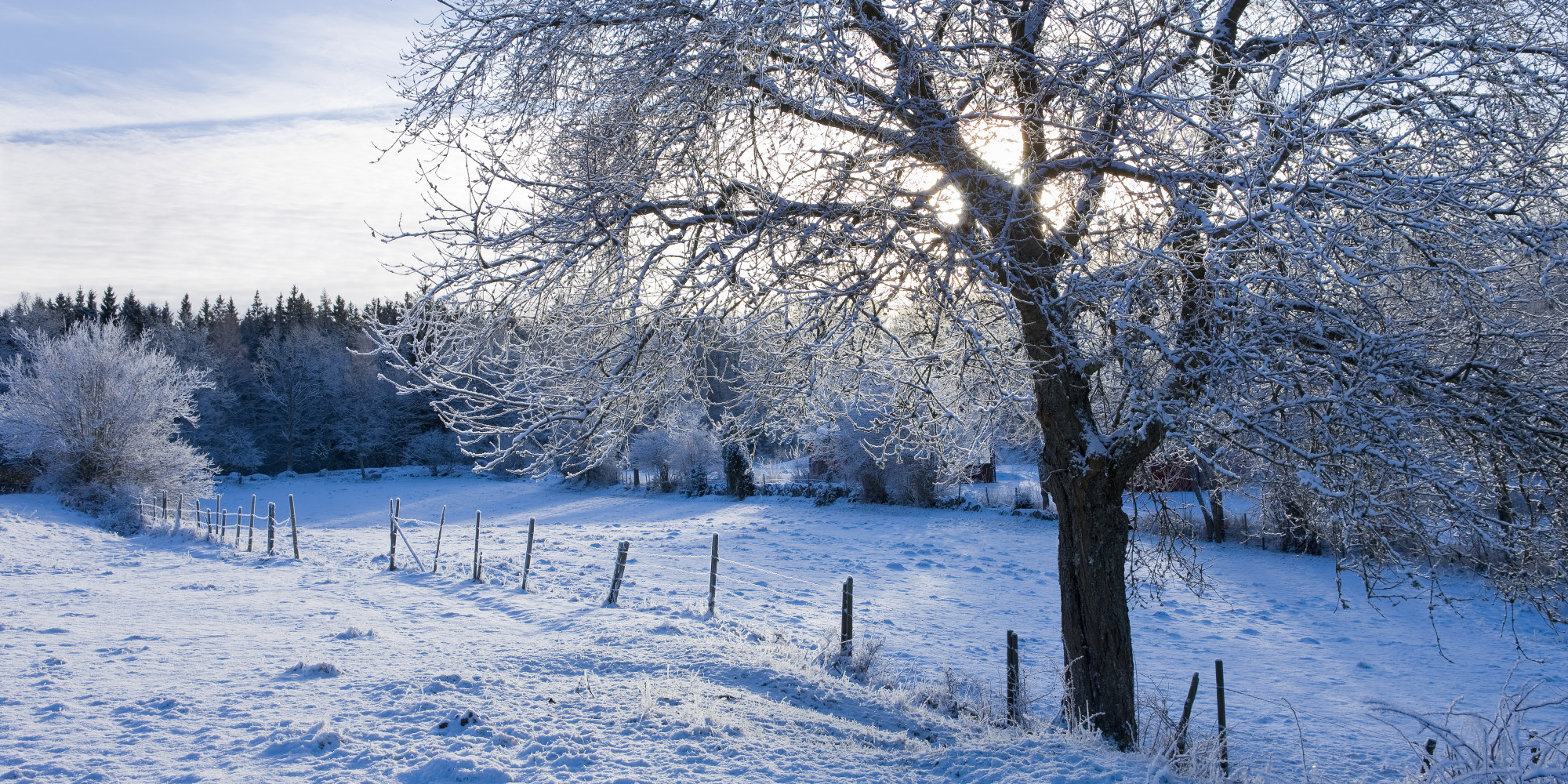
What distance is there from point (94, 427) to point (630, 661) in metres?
27.7

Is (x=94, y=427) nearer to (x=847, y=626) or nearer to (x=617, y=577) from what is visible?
(x=617, y=577)

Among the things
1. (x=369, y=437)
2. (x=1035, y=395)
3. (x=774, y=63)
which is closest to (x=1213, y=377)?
(x=1035, y=395)

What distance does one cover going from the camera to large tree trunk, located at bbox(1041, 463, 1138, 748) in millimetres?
5660

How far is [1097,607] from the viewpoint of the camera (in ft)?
18.9

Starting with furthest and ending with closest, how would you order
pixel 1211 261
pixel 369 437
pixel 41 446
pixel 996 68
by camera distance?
pixel 369 437, pixel 41 446, pixel 996 68, pixel 1211 261

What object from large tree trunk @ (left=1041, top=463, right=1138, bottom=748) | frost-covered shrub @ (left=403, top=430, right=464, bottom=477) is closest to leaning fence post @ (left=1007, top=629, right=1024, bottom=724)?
large tree trunk @ (left=1041, top=463, right=1138, bottom=748)

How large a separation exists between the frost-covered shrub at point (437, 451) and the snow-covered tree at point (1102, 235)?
46.5 m

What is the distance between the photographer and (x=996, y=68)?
4.87m

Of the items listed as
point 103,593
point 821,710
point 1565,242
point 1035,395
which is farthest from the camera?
point 103,593

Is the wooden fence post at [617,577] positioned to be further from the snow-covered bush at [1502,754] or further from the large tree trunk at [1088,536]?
the snow-covered bush at [1502,754]

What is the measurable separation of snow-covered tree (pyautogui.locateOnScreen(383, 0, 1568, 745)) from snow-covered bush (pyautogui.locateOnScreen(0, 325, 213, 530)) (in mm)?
27409

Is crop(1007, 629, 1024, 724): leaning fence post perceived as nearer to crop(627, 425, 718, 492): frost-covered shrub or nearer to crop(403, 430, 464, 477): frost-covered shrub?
crop(627, 425, 718, 492): frost-covered shrub

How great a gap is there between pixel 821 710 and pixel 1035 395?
3.14 metres

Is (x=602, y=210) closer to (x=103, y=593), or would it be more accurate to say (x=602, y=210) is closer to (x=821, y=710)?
(x=821, y=710)
